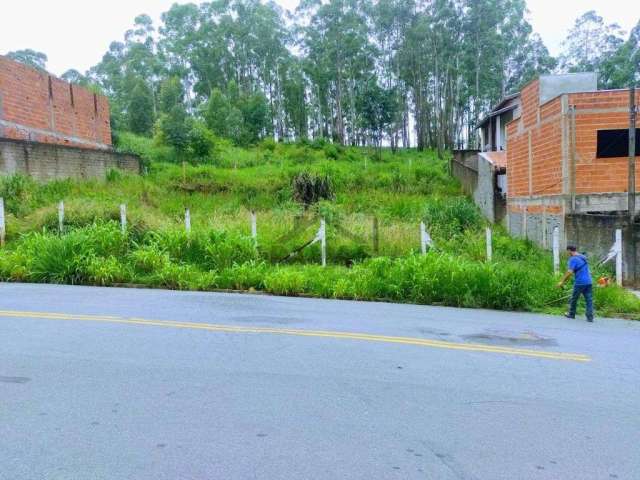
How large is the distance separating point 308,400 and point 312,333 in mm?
2702

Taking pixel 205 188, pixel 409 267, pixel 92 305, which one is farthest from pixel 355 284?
pixel 205 188

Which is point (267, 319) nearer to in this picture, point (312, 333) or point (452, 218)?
point (312, 333)

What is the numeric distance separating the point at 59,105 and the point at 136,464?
87.4 feet

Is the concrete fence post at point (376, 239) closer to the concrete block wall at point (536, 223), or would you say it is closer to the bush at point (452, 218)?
the bush at point (452, 218)

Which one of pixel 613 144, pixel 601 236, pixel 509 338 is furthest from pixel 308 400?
pixel 613 144

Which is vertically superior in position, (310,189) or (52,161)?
(52,161)

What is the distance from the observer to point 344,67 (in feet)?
170

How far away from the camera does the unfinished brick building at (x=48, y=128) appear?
21.0 meters

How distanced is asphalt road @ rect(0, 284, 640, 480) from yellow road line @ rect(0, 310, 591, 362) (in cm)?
4

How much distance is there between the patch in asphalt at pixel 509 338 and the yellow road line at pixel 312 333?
14.8 inches

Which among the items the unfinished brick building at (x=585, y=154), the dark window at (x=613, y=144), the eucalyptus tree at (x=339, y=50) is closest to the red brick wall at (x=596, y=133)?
the unfinished brick building at (x=585, y=154)

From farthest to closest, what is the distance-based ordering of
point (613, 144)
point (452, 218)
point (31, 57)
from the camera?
point (31, 57), point (452, 218), point (613, 144)

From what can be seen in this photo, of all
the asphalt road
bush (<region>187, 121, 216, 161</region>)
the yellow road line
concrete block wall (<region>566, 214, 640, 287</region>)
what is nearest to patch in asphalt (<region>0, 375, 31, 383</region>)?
the asphalt road

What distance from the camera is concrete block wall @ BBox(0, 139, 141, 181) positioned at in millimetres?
20125
